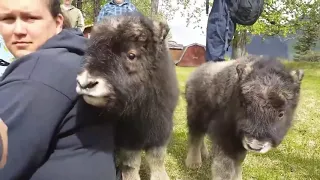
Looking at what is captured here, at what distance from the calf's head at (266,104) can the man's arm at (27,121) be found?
203 cm

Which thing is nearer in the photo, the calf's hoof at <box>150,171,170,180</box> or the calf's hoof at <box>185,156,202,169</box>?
the calf's hoof at <box>150,171,170,180</box>

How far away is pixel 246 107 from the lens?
3.53 metres

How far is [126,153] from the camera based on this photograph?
10.5 ft

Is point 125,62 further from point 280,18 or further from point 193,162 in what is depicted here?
point 280,18

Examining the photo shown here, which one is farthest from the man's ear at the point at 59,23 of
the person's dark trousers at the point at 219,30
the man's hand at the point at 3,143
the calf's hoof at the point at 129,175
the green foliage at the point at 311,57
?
the green foliage at the point at 311,57

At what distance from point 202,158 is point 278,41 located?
32766mm

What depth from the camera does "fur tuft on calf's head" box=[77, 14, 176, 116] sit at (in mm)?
2191

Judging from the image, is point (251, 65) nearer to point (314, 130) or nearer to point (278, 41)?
point (314, 130)

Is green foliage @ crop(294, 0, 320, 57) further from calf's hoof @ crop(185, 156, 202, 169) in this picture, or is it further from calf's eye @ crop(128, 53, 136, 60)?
calf's eye @ crop(128, 53, 136, 60)

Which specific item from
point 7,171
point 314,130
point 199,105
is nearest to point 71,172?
point 7,171

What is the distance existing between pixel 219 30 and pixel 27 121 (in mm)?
3895

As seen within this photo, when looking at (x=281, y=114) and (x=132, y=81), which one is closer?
(x=132, y=81)

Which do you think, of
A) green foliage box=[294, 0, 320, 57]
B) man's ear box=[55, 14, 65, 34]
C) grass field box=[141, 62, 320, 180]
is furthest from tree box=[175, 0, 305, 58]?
man's ear box=[55, 14, 65, 34]

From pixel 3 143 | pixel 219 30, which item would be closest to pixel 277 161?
pixel 219 30
